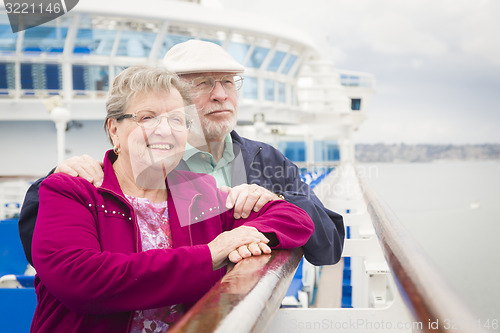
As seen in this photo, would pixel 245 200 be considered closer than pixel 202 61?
Yes

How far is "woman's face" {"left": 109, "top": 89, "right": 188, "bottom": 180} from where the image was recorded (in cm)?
146

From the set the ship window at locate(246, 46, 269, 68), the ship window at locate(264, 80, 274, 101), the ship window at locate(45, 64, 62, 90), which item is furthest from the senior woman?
the ship window at locate(264, 80, 274, 101)

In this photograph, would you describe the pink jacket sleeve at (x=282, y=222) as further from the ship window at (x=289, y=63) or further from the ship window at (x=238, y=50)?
the ship window at (x=289, y=63)

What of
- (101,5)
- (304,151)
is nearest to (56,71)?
(101,5)

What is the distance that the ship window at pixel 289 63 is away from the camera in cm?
1945

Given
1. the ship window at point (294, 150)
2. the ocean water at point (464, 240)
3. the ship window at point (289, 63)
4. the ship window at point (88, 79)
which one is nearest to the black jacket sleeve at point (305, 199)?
the ocean water at point (464, 240)

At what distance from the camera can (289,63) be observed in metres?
19.8

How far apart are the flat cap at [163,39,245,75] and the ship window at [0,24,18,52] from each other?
13.0 m

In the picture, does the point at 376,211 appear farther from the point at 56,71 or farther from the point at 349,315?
the point at 56,71

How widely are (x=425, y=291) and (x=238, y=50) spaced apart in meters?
16.1

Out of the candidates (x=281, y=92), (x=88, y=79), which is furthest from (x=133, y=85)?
(x=281, y=92)

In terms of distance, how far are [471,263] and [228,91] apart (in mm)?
18409

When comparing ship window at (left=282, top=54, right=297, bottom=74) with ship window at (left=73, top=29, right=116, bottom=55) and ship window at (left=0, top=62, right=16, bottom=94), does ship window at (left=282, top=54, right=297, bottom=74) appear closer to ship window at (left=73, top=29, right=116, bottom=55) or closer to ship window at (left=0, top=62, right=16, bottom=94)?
ship window at (left=73, top=29, right=116, bottom=55)

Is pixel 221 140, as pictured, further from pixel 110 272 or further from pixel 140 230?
pixel 110 272
